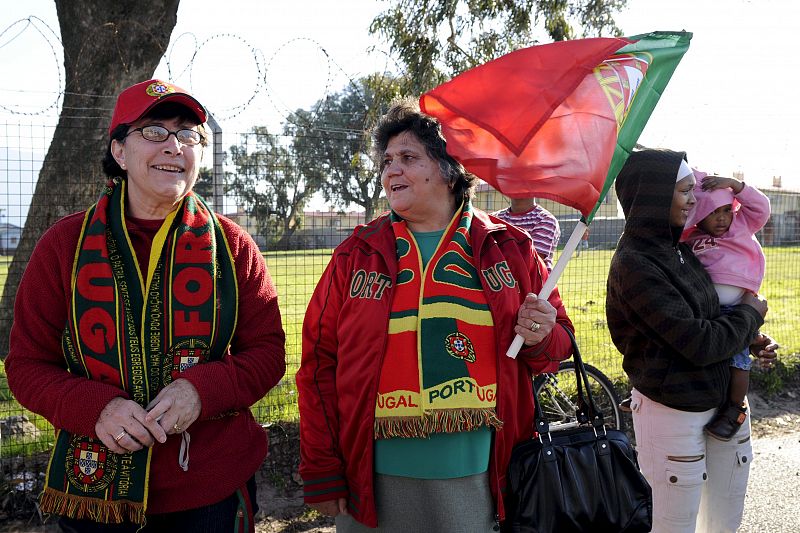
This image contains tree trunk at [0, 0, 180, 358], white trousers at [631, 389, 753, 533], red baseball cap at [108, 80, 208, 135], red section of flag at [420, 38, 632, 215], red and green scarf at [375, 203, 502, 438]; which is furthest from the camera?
tree trunk at [0, 0, 180, 358]

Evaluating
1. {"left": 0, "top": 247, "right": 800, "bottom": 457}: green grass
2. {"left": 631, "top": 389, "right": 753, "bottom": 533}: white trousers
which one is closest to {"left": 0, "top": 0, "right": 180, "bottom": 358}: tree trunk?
{"left": 0, "top": 247, "right": 800, "bottom": 457}: green grass

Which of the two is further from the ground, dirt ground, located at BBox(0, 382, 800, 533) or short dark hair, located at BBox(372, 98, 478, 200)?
short dark hair, located at BBox(372, 98, 478, 200)

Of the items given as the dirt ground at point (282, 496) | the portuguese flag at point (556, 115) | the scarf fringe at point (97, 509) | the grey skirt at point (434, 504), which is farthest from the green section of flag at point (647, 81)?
the dirt ground at point (282, 496)

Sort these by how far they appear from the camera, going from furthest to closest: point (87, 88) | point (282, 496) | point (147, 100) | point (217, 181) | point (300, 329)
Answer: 1. point (300, 329)
2. point (87, 88)
3. point (217, 181)
4. point (282, 496)
5. point (147, 100)

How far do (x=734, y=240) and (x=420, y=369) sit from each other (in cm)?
203

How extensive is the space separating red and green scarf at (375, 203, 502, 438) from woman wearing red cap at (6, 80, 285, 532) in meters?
0.44

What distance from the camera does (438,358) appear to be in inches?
93.1

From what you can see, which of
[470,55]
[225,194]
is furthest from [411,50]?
[225,194]

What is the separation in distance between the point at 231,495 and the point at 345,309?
0.74 m

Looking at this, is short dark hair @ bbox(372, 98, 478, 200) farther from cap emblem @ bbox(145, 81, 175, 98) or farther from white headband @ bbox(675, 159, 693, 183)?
white headband @ bbox(675, 159, 693, 183)

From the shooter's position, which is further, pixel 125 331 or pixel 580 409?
pixel 580 409

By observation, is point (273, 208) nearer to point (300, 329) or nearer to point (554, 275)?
point (300, 329)

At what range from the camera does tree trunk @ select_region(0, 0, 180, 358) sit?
5.18 metres

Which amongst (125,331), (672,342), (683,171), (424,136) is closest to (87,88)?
(424,136)
